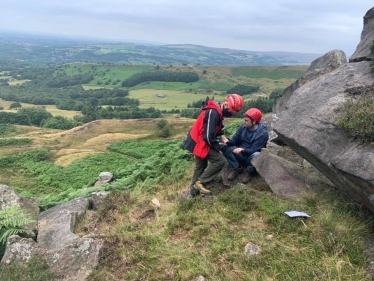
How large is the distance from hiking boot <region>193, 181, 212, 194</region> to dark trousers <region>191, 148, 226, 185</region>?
11cm

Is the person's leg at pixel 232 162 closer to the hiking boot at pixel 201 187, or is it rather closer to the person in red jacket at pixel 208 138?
the person in red jacket at pixel 208 138

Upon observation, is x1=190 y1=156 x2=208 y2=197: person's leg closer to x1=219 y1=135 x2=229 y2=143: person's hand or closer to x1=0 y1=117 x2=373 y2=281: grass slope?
x1=0 y1=117 x2=373 y2=281: grass slope

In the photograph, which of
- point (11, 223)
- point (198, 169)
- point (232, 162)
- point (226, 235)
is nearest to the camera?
point (226, 235)

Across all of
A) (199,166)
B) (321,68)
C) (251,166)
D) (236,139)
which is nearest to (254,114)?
(236,139)

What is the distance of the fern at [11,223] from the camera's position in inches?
294

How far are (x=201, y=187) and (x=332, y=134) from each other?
12.7ft

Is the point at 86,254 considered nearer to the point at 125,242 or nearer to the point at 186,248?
the point at 125,242

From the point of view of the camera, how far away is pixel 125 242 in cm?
765

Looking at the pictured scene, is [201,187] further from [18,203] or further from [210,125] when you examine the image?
[18,203]

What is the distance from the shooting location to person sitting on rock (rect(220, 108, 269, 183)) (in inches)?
401

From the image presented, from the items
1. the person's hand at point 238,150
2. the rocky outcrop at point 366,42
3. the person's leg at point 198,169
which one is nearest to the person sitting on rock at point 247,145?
the person's hand at point 238,150

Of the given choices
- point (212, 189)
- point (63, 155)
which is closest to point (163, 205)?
point (212, 189)

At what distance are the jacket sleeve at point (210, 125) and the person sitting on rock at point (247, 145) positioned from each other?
99 cm

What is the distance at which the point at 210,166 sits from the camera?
32.2 ft
